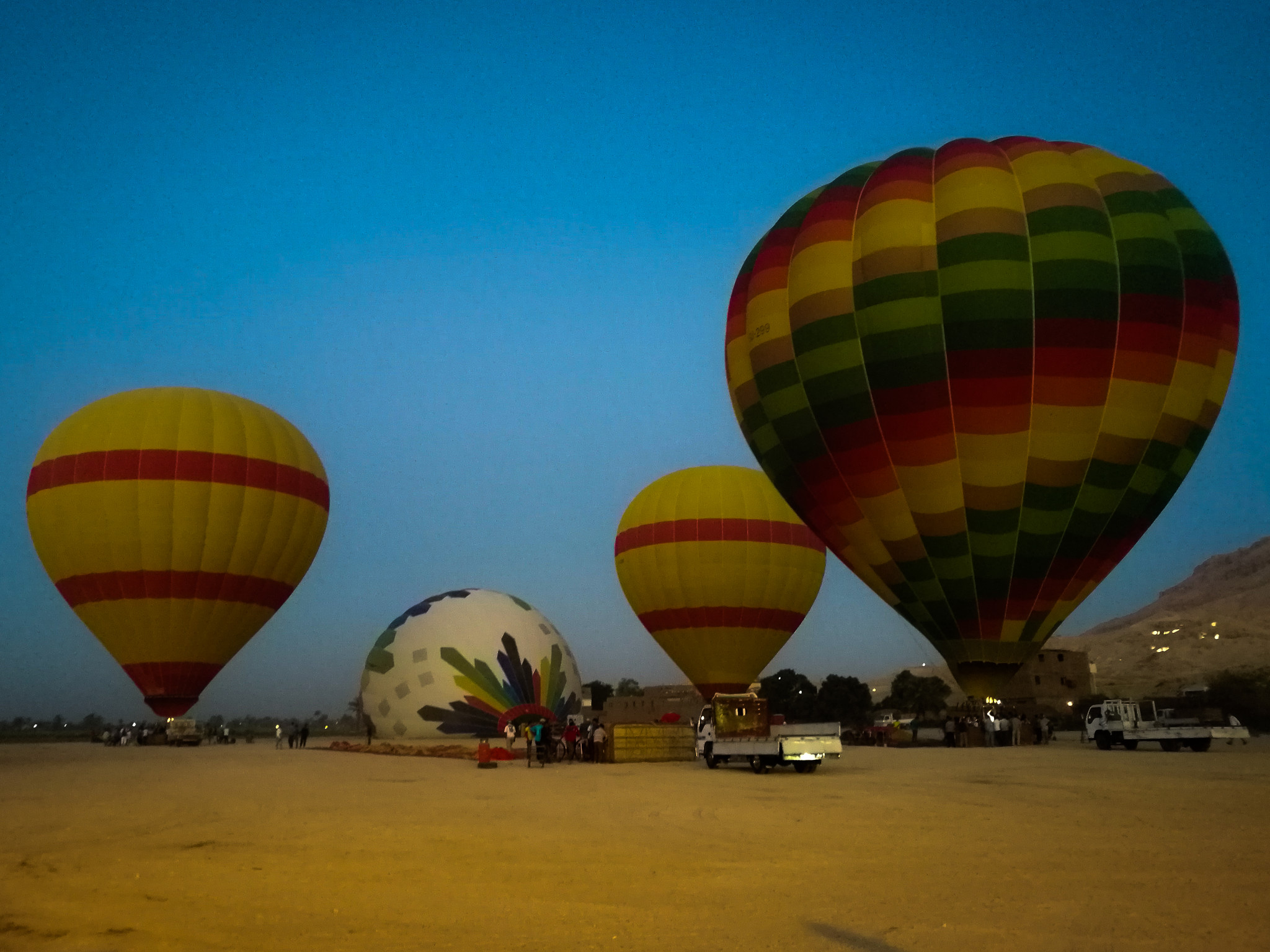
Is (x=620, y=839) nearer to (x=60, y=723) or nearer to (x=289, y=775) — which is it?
(x=289, y=775)

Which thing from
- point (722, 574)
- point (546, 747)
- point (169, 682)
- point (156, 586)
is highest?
point (722, 574)

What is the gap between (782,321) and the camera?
17.4 metres

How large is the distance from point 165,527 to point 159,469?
1459mm

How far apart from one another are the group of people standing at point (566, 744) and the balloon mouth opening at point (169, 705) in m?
8.49

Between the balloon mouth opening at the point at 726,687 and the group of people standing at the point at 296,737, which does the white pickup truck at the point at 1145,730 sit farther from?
the group of people standing at the point at 296,737

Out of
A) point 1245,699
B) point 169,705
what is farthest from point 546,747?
point 1245,699

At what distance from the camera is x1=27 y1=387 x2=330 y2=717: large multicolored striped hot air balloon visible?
78.4 feet

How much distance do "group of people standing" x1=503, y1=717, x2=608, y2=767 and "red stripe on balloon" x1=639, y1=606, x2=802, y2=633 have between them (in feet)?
18.2

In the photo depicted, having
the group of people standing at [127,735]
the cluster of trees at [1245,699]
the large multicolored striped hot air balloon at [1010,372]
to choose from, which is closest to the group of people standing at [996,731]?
the large multicolored striped hot air balloon at [1010,372]

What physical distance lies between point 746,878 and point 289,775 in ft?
41.3

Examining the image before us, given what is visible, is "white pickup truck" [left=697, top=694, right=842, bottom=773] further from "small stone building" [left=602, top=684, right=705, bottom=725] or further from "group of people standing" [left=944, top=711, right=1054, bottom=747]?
"small stone building" [left=602, top=684, right=705, bottom=725]

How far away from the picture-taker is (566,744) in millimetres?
23641

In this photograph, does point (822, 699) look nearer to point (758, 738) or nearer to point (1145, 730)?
point (1145, 730)

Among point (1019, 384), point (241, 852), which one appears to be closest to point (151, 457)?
point (241, 852)
